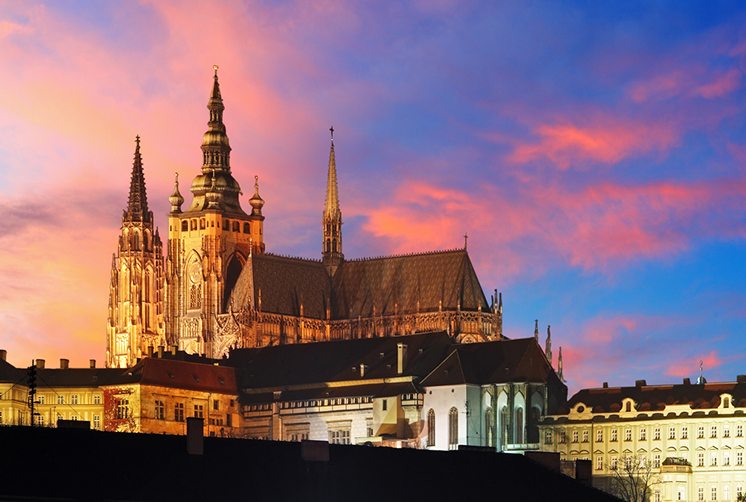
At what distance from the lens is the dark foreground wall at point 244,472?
97.6 meters

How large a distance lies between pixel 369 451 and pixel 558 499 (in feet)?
29.0

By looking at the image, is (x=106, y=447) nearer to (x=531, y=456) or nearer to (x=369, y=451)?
(x=369, y=451)

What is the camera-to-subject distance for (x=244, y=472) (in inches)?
4122

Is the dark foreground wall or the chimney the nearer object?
the dark foreground wall

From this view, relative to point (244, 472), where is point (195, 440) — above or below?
above

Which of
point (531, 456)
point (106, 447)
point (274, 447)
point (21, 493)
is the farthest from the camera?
point (531, 456)

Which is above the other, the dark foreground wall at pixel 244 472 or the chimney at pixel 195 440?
the chimney at pixel 195 440

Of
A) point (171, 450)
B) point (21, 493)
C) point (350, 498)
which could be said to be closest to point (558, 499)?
point (350, 498)

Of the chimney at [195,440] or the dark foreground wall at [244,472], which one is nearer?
the dark foreground wall at [244,472]

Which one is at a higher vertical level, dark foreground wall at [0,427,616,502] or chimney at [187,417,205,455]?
chimney at [187,417,205,455]

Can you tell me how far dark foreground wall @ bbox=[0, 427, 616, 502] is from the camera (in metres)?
97.6

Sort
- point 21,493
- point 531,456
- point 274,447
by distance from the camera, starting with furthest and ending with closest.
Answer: point 531,456
point 274,447
point 21,493

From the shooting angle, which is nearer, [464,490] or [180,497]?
[180,497]

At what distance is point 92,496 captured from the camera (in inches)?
3804
